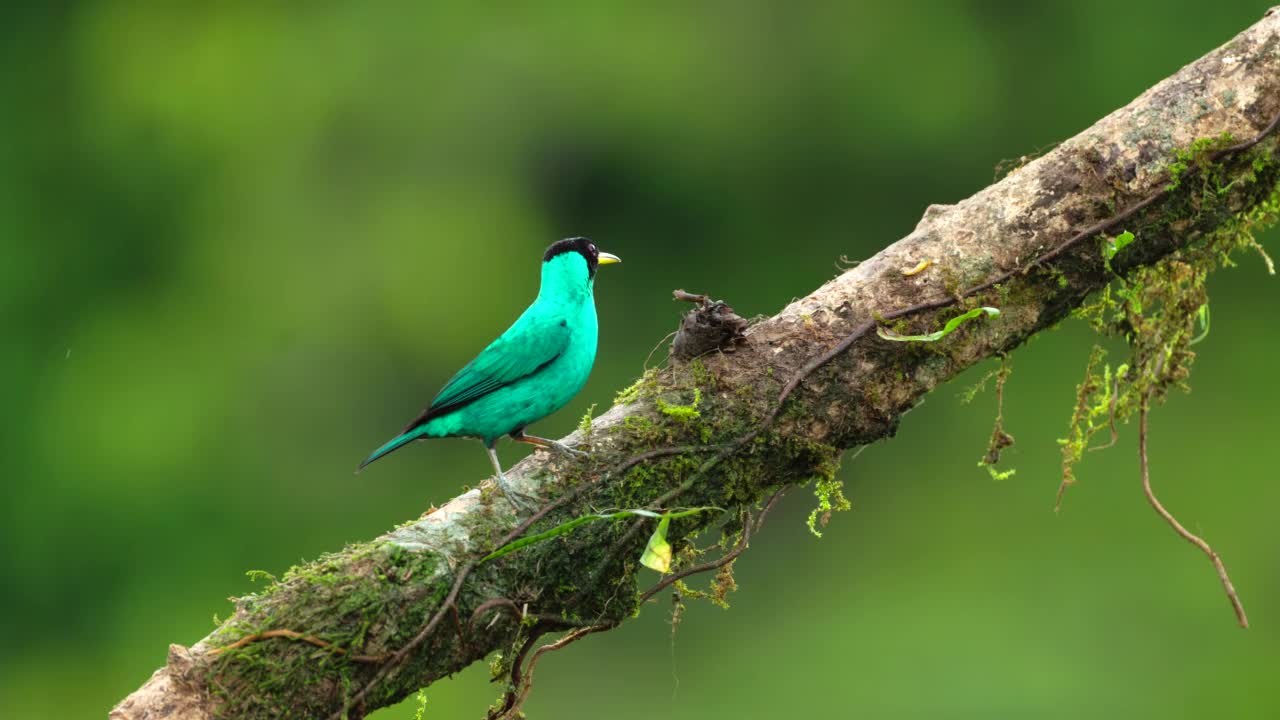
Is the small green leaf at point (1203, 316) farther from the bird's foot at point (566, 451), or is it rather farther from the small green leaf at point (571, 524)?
the bird's foot at point (566, 451)

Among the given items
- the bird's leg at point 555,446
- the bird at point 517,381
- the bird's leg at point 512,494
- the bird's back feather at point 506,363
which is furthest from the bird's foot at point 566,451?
the bird's back feather at point 506,363

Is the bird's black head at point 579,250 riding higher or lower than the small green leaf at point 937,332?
higher

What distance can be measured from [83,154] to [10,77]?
1.04 meters

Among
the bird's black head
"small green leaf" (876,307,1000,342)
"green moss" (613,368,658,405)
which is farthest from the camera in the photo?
the bird's black head

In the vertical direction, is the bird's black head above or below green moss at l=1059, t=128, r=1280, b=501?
above

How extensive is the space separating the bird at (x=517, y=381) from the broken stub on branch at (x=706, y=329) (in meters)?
0.69

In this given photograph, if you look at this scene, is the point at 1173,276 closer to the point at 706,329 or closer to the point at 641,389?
the point at 706,329

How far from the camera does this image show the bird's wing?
13.5 ft

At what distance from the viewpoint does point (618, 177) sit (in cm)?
1138

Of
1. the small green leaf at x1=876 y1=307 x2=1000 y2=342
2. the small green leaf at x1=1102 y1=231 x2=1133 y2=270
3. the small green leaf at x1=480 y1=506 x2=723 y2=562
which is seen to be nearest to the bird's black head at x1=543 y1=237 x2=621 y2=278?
the small green leaf at x1=876 y1=307 x2=1000 y2=342

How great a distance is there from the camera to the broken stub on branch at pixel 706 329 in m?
3.48

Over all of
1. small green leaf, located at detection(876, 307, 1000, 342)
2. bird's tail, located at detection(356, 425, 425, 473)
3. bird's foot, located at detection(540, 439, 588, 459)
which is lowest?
small green leaf, located at detection(876, 307, 1000, 342)

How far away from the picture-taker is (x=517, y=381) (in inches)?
162

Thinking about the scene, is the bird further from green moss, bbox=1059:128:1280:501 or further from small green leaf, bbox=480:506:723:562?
green moss, bbox=1059:128:1280:501
